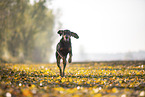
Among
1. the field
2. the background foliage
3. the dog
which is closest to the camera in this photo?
the field

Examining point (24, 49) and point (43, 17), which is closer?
point (24, 49)

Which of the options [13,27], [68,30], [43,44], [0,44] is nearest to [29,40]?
[13,27]

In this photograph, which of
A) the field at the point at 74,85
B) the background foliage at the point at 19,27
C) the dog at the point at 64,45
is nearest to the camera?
the field at the point at 74,85

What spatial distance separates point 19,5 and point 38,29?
520 centimetres

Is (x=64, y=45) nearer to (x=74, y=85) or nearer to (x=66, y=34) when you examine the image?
(x=66, y=34)

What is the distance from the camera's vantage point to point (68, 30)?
6.47 metres

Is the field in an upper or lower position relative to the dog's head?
lower

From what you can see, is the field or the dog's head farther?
the dog's head

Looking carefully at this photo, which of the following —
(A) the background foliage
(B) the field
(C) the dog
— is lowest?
(B) the field

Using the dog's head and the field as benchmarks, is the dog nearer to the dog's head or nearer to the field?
A: the dog's head

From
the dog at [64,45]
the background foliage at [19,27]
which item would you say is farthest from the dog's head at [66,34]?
→ the background foliage at [19,27]

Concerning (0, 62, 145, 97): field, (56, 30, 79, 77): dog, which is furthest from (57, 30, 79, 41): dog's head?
(0, 62, 145, 97): field

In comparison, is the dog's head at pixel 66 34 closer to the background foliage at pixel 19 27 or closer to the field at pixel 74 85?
the field at pixel 74 85

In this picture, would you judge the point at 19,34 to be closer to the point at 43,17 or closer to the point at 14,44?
the point at 14,44
